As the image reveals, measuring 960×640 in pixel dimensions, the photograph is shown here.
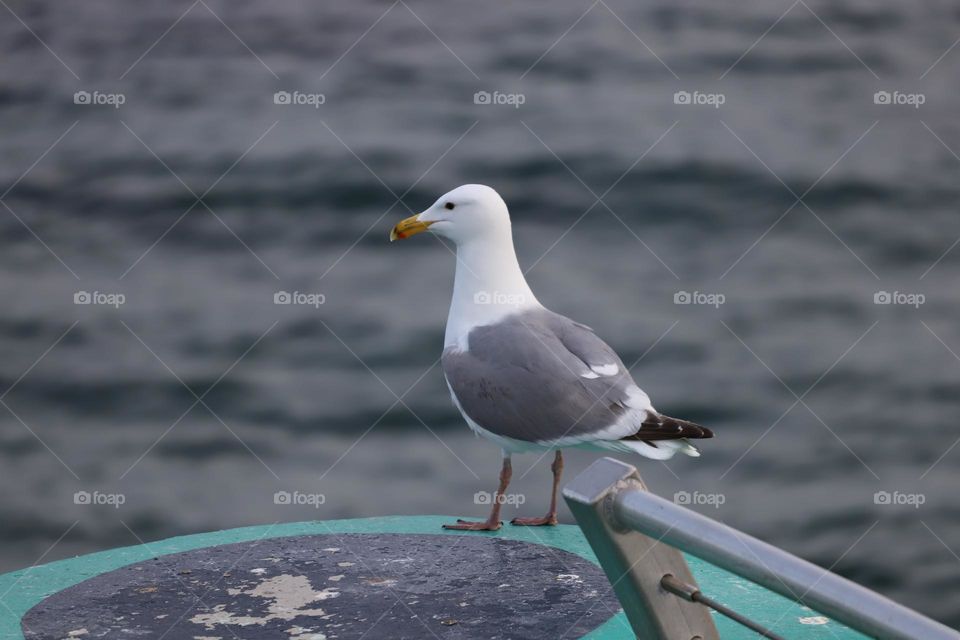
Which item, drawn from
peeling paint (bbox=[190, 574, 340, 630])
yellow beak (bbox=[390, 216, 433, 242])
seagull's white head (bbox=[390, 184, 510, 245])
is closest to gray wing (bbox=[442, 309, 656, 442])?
seagull's white head (bbox=[390, 184, 510, 245])

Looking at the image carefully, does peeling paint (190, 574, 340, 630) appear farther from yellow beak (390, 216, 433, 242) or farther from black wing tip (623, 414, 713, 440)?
yellow beak (390, 216, 433, 242)

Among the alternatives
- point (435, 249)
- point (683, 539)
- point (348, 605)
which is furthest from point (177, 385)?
point (683, 539)

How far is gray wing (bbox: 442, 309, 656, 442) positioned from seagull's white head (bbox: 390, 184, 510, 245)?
13.5 inches

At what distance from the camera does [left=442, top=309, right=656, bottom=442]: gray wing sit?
12.9 feet

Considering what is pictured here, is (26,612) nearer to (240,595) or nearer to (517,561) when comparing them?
(240,595)

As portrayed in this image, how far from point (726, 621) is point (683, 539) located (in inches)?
59.0

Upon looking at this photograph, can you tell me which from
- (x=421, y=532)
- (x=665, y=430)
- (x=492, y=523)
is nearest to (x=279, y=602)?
(x=421, y=532)

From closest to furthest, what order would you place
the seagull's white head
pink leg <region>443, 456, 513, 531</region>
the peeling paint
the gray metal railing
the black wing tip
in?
1. the gray metal railing
2. the peeling paint
3. the black wing tip
4. pink leg <region>443, 456, 513, 531</region>
5. the seagull's white head

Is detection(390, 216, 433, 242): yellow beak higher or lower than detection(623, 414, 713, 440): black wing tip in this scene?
higher

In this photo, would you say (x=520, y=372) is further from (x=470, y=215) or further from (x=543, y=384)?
(x=470, y=215)

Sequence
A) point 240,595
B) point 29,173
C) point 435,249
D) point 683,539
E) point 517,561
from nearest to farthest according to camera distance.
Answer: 1. point 683,539
2. point 240,595
3. point 517,561
4. point 435,249
5. point 29,173

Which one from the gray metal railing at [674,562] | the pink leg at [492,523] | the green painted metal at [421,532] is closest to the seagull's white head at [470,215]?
the pink leg at [492,523]

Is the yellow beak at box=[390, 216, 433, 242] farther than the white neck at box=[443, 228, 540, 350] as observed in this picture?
Yes

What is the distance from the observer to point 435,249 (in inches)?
336
